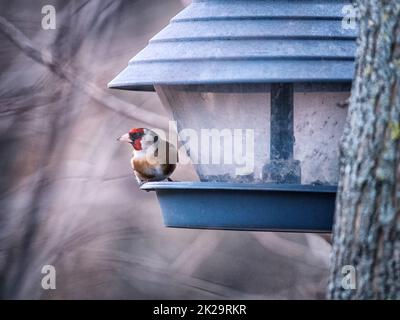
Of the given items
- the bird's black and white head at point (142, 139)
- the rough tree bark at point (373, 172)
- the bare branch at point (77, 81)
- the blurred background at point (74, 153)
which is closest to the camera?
the rough tree bark at point (373, 172)

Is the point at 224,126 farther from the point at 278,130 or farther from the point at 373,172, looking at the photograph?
the point at 373,172

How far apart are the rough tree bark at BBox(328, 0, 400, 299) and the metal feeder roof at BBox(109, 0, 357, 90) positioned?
42 centimetres

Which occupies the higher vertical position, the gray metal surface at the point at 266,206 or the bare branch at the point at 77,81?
the bare branch at the point at 77,81

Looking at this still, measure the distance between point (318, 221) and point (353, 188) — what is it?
0.56 m

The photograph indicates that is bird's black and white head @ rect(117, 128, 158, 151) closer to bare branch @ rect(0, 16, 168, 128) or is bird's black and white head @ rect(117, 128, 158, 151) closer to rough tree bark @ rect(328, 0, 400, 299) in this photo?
rough tree bark @ rect(328, 0, 400, 299)

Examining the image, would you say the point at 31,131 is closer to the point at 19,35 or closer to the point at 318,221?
the point at 19,35

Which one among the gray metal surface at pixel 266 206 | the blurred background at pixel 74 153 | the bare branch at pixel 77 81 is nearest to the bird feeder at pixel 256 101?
the gray metal surface at pixel 266 206

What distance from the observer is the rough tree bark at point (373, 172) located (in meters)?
3.35

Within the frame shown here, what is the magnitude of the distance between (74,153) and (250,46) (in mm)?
3450

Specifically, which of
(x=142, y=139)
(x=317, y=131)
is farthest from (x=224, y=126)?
(x=142, y=139)

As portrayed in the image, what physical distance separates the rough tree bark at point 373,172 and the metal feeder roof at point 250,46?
42cm

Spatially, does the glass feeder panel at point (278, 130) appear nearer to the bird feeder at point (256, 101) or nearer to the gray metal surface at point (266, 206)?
the bird feeder at point (256, 101)

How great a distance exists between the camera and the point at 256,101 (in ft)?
13.9

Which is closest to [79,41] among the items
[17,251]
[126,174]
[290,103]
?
[126,174]
